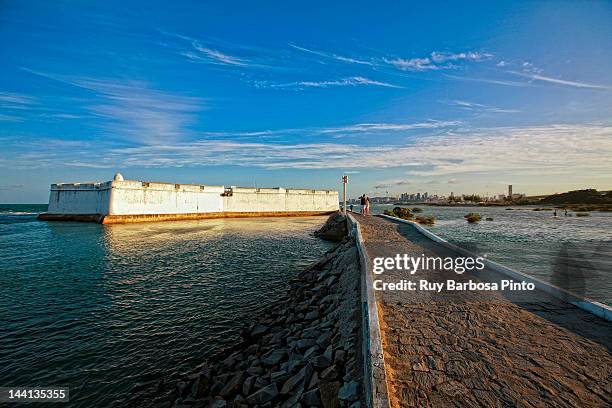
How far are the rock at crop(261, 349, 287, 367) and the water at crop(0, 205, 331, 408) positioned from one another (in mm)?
1682

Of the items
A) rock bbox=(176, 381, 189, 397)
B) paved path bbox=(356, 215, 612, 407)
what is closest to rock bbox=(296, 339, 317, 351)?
paved path bbox=(356, 215, 612, 407)

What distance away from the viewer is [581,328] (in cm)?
437

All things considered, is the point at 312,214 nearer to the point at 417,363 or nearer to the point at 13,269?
the point at 13,269

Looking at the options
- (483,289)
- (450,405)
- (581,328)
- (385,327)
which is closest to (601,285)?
(483,289)

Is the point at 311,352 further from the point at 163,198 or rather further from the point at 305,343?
the point at 163,198

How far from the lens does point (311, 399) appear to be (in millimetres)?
3455

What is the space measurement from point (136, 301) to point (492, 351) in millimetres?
9029

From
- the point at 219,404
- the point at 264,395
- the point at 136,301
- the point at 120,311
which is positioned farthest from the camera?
the point at 136,301

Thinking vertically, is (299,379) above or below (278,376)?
above

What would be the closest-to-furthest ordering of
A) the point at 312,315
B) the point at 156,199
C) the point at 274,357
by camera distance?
the point at 274,357, the point at 312,315, the point at 156,199

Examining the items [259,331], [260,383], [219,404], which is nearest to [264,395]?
[260,383]

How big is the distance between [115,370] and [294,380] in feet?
12.4

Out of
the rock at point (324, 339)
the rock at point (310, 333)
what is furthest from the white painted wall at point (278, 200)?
the rock at point (324, 339)

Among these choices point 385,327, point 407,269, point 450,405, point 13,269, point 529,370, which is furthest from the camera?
point 13,269
